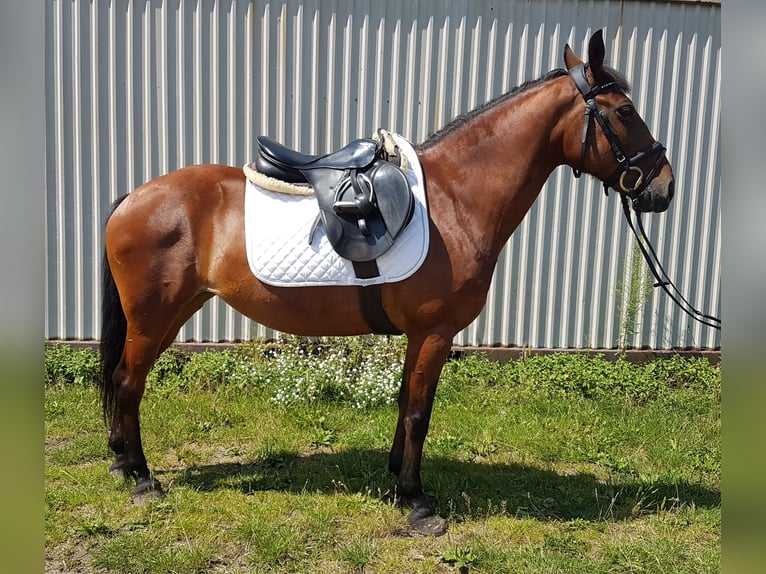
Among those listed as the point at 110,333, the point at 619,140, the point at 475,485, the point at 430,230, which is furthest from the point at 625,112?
the point at 110,333

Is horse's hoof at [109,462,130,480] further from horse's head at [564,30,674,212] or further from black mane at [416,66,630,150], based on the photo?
horse's head at [564,30,674,212]

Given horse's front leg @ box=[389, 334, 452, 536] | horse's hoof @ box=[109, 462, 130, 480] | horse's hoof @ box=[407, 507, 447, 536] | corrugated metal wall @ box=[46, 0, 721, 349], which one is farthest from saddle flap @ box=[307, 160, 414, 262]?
corrugated metal wall @ box=[46, 0, 721, 349]

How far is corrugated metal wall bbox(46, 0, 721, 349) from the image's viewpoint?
5.26 m

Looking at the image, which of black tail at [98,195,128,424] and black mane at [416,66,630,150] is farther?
black tail at [98,195,128,424]

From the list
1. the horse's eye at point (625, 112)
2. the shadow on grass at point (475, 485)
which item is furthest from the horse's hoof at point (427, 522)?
the horse's eye at point (625, 112)

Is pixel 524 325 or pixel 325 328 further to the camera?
pixel 524 325

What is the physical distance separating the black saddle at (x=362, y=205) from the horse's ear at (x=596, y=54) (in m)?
1.17

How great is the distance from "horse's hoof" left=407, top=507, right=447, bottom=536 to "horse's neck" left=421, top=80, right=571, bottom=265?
1.51 m

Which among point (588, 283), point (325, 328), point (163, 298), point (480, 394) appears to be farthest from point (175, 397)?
point (588, 283)

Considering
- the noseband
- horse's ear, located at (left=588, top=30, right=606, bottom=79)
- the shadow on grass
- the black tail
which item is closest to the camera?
horse's ear, located at (left=588, top=30, right=606, bottom=79)
